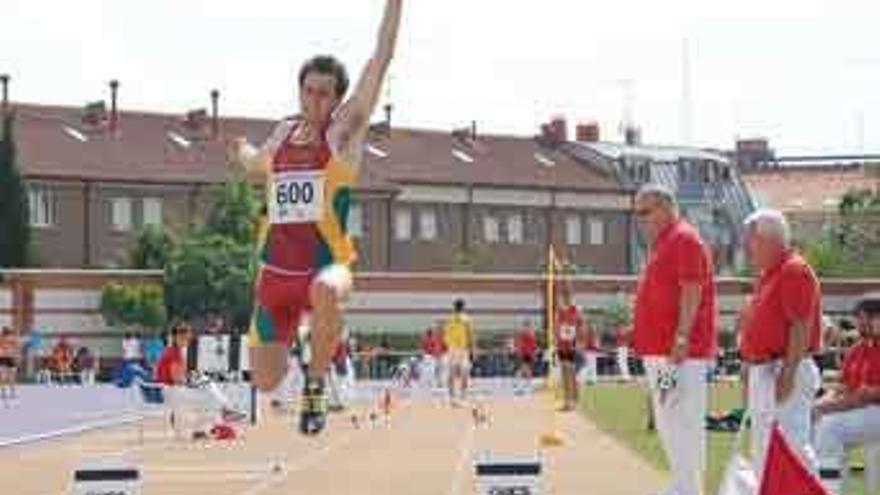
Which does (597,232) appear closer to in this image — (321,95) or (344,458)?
(344,458)

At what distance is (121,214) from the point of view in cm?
9619

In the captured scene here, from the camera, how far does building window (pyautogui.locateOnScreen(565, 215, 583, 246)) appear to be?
11275cm

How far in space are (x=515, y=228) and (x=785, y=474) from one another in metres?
101

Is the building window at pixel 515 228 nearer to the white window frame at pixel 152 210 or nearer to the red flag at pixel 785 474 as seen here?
the white window frame at pixel 152 210

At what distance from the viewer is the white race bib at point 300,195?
11789mm

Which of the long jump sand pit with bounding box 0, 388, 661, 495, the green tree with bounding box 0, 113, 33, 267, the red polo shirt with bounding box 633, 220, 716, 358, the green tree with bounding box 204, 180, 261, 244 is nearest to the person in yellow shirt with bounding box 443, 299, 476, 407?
the long jump sand pit with bounding box 0, 388, 661, 495

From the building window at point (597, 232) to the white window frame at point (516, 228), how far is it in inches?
197

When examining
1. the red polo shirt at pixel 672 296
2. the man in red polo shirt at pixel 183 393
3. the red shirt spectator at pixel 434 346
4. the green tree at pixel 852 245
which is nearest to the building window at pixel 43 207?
the green tree at pixel 852 245

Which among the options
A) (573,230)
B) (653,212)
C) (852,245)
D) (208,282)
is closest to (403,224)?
(573,230)

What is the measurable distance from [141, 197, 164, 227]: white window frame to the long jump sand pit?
61.0 meters

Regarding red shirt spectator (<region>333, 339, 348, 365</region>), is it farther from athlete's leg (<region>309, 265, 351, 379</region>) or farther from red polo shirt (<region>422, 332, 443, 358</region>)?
red polo shirt (<region>422, 332, 443, 358</region>)

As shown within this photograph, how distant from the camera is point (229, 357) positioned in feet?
131

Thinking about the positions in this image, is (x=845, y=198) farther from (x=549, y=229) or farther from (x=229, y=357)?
(x=229, y=357)

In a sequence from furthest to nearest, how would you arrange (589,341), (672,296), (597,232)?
(597,232)
(589,341)
(672,296)
